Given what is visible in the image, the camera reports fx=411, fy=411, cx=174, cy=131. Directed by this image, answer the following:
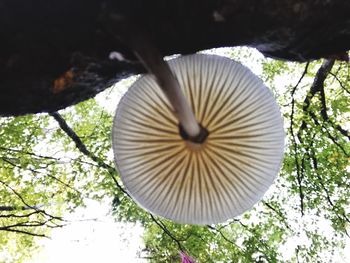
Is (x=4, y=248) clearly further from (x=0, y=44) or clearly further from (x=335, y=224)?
(x=0, y=44)

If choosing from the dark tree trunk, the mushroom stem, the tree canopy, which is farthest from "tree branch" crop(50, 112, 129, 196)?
the mushroom stem

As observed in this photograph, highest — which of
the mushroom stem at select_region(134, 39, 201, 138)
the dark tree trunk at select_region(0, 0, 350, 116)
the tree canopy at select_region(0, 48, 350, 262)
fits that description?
the tree canopy at select_region(0, 48, 350, 262)

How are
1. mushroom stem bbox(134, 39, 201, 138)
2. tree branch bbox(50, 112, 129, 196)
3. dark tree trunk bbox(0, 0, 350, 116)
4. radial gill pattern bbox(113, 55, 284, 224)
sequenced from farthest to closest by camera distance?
tree branch bbox(50, 112, 129, 196), radial gill pattern bbox(113, 55, 284, 224), dark tree trunk bbox(0, 0, 350, 116), mushroom stem bbox(134, 39, 201, 138)

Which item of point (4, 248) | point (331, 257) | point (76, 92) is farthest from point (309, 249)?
point (4, 248)

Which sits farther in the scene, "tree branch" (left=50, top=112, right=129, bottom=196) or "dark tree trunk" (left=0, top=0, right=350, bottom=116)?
"tree branch" (left=50, top=112, right=129, bottom=196)

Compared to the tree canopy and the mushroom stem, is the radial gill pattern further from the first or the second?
the tree canopy

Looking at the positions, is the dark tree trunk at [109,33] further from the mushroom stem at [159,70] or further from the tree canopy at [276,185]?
the tree canopy at [276,185]

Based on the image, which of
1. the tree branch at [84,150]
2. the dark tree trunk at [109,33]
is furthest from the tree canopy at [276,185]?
the dark tree trunk at [109,33]
